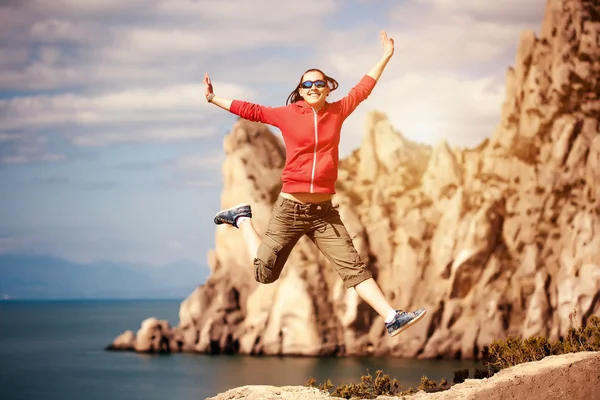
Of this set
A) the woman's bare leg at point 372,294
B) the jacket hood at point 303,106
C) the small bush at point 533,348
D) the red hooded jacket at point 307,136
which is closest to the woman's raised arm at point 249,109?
the red hooded jacket at point 307,136

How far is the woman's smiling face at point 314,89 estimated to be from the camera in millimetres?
10516

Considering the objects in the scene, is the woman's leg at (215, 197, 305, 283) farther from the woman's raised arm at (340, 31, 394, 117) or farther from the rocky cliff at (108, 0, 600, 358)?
the rocky cliff at (108, 0, 600, 358)

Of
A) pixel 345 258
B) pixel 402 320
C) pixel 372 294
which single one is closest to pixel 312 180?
pixel 345 258

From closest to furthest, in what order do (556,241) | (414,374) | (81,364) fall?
1. (414,374)
2. (556,241)
3. (81,364)

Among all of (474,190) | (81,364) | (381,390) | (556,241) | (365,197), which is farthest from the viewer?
(81,364)

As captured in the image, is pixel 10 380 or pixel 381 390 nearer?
pixel 381 390

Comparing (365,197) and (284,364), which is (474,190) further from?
(284,364)

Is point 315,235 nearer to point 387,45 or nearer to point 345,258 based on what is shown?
point 345,258

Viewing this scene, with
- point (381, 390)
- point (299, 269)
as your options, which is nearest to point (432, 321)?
point (299, 269)

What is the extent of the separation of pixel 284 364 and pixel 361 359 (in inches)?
138

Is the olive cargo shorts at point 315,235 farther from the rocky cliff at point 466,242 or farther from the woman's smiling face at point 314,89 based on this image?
the rocky cliff at point 466,242

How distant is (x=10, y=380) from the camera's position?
52312 mm

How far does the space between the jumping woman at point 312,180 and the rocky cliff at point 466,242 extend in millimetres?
31565

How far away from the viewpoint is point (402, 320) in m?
10.6
